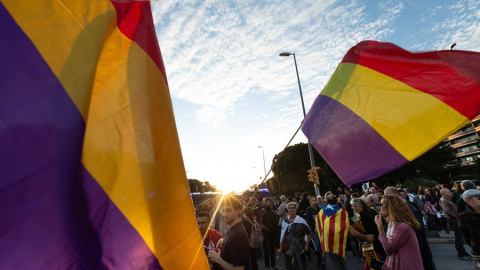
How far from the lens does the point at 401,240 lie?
11.6 feet

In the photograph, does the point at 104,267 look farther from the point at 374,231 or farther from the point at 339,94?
the point at 374,231

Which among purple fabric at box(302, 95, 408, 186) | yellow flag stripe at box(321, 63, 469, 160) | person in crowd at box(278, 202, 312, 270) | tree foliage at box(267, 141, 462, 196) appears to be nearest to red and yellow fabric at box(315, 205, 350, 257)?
person in crowd at box(278, 202, 312, 270)

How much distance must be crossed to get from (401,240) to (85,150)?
3.56 m

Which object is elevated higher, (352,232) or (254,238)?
(352,232)

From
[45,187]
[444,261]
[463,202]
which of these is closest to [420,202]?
[444,261]

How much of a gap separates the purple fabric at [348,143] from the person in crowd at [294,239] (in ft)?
12.4

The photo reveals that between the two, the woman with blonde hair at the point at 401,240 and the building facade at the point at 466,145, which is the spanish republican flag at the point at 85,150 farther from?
the building facade at the point at 466,145

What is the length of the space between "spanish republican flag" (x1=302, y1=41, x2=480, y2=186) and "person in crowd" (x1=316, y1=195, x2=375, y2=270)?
9.53 ft

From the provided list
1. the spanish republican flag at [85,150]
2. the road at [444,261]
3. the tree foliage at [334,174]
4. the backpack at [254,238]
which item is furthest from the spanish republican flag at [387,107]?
the tree foliage at [334,174]

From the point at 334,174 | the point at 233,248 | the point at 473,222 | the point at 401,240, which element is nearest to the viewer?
the point at 233,248

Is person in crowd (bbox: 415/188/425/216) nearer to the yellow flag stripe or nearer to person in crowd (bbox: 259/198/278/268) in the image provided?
person in crowd (bbox: 259/198/278/268)

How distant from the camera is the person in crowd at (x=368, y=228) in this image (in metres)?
4.95

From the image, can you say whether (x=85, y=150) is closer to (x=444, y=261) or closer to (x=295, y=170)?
(x=444, y=261)

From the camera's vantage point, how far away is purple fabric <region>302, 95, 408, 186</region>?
112 inches
